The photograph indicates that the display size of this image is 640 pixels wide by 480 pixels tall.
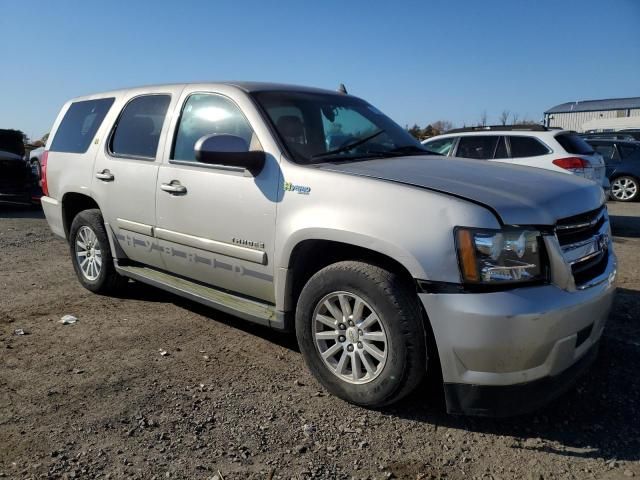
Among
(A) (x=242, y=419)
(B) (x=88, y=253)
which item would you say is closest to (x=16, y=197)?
(B) (x=88, y=253)

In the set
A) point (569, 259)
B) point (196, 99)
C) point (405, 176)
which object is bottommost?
point (569, 259)

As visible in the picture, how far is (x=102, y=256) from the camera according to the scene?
4.87 metres

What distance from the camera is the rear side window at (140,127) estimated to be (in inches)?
167

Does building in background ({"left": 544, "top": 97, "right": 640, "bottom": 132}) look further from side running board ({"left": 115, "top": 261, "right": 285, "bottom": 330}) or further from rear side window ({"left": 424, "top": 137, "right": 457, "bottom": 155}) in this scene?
side running board ({"left": 115, "top": 261, "right": 285, "bottom": 330})

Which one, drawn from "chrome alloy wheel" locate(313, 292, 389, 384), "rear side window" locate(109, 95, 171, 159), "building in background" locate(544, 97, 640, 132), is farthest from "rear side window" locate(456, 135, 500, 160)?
"building in background" locate(544, 97, 640, 132)

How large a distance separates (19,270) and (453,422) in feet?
17.4

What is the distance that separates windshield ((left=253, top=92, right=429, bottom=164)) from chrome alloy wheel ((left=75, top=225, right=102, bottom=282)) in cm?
228

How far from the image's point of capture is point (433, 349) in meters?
2.76

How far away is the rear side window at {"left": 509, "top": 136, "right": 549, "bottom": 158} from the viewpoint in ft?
28.1

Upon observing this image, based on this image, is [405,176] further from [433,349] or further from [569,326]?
[569,326]

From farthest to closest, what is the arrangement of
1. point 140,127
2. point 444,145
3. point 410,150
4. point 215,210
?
point 444,145 → point 140,127 → point 410,150 → point 215,210

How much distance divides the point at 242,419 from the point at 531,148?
7340mm

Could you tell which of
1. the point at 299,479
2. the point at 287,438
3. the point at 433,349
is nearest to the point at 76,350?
the point at 287,438

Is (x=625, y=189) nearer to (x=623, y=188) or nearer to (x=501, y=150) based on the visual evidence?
(x=623, y=188)
